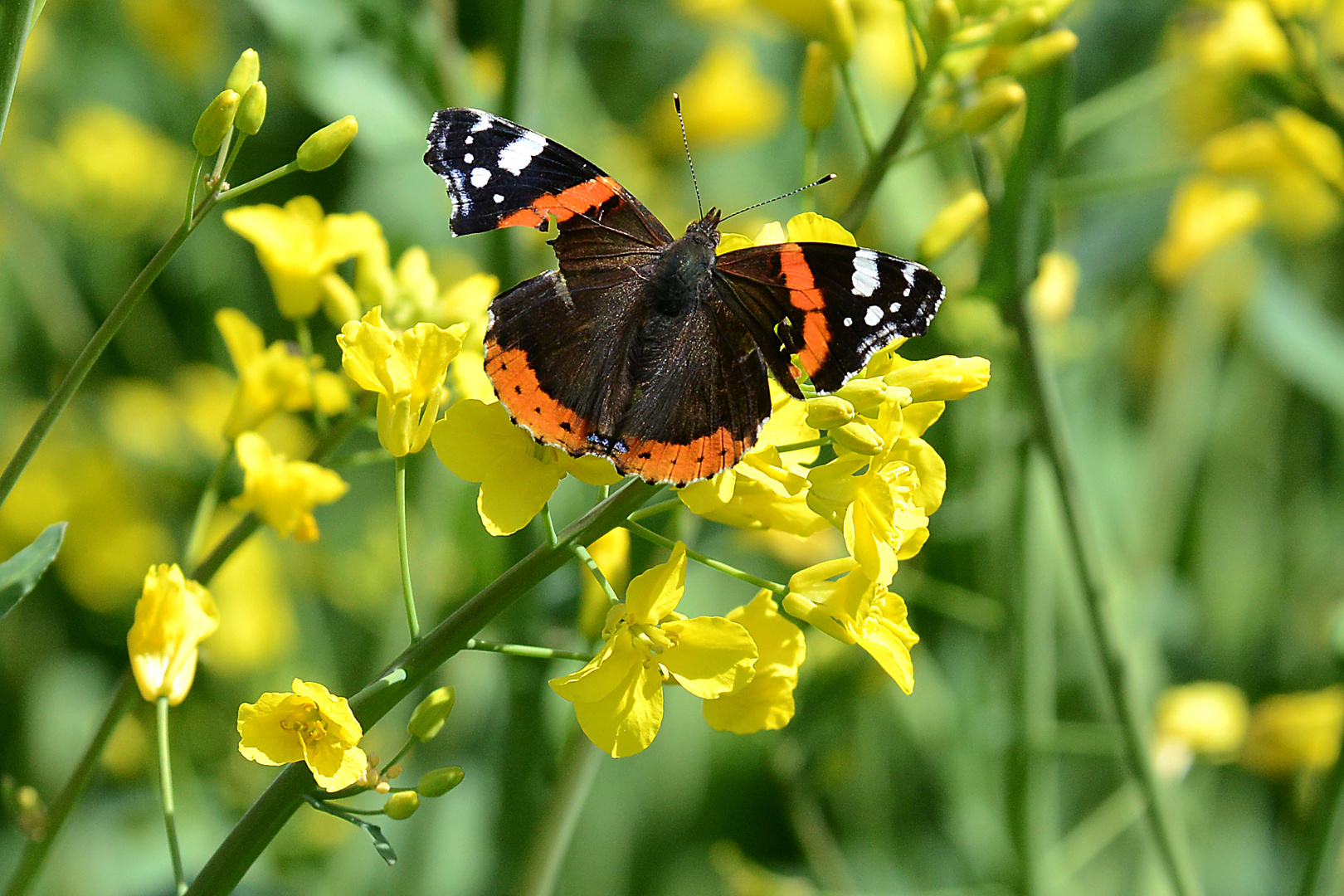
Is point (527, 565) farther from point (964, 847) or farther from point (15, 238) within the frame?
point (15, 238)

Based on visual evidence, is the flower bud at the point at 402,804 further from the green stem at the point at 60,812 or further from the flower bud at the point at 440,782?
the green stem at the point at 60,812

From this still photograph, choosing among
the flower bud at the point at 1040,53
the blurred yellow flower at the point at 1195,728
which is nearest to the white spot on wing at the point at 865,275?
the flower bud at the point at 1040,53

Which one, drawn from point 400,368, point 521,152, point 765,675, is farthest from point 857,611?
point 521,152

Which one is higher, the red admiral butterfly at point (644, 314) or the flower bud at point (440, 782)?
the red admiral butterfly at point (644, 314)

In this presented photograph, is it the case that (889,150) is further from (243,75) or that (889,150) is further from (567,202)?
(243,75)

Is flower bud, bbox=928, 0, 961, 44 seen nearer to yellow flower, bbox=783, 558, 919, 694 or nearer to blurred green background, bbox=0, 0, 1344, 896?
blurred green background, bbox=0, 0, 1344, 896

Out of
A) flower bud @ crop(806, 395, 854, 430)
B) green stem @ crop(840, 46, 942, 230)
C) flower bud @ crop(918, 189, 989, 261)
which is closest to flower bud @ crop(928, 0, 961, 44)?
green stem @ crop(840, 46, 942, 230)

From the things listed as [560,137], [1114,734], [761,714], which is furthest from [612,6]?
[761,714]
